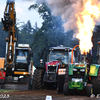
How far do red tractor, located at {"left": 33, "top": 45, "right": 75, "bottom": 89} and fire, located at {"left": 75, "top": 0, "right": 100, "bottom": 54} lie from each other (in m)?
3.65

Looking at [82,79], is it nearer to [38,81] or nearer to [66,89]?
[66,89]

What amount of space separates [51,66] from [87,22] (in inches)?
188

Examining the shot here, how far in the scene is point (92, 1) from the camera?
774 inches

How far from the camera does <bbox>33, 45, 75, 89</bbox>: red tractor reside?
21.7 m

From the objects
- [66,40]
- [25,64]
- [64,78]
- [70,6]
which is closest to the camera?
[64,78]

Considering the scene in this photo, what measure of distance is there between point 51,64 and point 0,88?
14.3 feet

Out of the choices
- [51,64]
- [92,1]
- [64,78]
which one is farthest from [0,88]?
[92,1]

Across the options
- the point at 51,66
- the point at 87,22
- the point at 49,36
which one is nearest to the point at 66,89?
the point at 87,22

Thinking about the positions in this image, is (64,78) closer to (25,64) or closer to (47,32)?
(25,64)

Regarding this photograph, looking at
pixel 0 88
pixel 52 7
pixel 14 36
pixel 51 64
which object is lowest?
pixel 0 88

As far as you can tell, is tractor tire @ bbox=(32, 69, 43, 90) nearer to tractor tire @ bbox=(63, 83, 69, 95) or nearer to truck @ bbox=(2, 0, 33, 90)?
truck @ bbox=(2, 0, 33, 90)

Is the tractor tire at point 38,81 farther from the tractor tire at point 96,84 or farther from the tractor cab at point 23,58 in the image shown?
the tractor tire at point 96,84

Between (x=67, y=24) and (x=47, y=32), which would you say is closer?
(x=67, y=24)

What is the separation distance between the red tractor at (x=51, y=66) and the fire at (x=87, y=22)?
3646 millimetres
